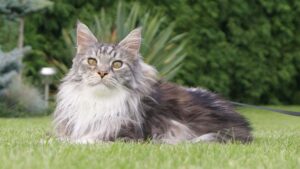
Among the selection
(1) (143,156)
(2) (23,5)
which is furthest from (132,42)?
(2) (23,5)

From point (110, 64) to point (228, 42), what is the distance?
12.1 m

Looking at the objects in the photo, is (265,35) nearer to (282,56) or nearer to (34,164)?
(282,56)

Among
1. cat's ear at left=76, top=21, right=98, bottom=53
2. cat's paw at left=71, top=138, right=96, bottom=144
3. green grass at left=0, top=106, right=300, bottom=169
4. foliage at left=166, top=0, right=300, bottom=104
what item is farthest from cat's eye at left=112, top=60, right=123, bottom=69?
foliage at left=166, top=0, right=300, bottom=104

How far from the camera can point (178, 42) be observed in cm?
1738

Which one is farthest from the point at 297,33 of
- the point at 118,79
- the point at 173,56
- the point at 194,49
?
the point at 118,79

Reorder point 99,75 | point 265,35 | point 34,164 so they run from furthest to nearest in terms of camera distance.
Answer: point 265,35, point 99,75, point 34,164

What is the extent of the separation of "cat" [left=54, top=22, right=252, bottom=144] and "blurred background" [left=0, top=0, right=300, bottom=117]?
740cm

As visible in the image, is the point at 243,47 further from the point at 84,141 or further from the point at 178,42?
the point at 84,141

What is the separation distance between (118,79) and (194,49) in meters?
11.4

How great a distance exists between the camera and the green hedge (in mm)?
16734

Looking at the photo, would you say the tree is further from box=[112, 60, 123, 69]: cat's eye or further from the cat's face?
box=[112, 60, 123, 69]: cat's eye

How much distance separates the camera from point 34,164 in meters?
4.37

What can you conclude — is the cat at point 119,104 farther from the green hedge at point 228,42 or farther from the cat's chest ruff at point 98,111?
the green hedge at point 228,42

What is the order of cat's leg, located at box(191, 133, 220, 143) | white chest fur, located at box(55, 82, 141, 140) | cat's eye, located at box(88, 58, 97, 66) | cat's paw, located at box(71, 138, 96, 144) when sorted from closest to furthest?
cat's paw, located at box(71, 138, 96, 144) → white chest fur, located at box(55, 82, 141, 140) → cat's eye, located at box(88, 58, 97, 66) → cat's leg, located at box(191, 133, 220, 143)
